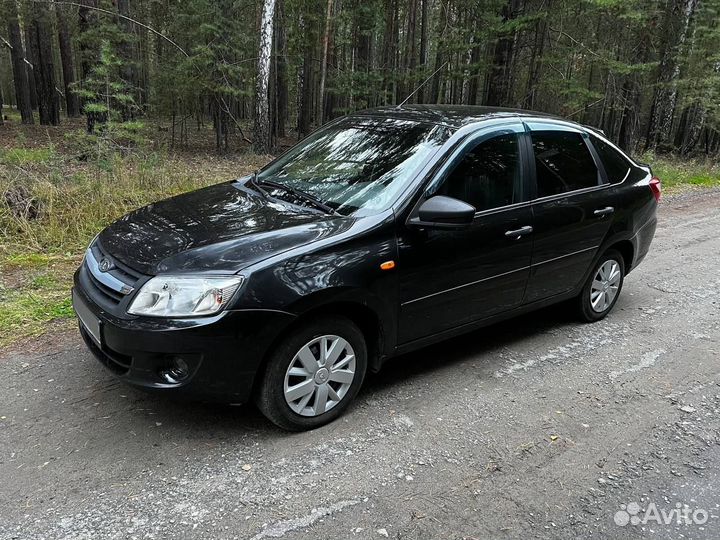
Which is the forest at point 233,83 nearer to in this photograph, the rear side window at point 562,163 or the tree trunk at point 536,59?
the tree trunk at point 536,59

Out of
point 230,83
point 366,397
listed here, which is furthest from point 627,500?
point 230,83

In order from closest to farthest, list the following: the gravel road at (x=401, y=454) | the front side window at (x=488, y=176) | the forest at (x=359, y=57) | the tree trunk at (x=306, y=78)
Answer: the gravel road at (x=401, y=454), the front side window at (x=488, y=176), the forest at (x=359, y=57), the tree trunk at (x=306, y=78)

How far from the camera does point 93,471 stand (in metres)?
2.88

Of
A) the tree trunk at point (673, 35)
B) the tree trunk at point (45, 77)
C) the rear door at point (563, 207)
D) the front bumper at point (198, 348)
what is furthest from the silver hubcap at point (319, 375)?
the tree trunk at point (45, 77)

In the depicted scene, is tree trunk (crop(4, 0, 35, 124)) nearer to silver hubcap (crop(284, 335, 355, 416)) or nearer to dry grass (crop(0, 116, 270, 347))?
dry grass (crop(0, 116, 270, 347))

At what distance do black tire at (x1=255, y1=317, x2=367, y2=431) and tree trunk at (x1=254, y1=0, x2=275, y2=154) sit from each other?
12.2m

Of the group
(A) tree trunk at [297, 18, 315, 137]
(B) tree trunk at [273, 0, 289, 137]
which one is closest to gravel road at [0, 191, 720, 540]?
(B) tree trunk at [273, 0, 289, 137]

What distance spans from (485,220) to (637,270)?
148 inches

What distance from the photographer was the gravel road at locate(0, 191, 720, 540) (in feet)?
A: 8.64

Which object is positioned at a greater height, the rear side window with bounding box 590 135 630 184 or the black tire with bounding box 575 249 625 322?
the rear side window with bounding box 590 135 630 184

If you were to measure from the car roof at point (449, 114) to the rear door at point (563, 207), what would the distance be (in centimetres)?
22

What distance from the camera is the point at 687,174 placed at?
15.5 meters

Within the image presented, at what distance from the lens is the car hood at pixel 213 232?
3.04m
